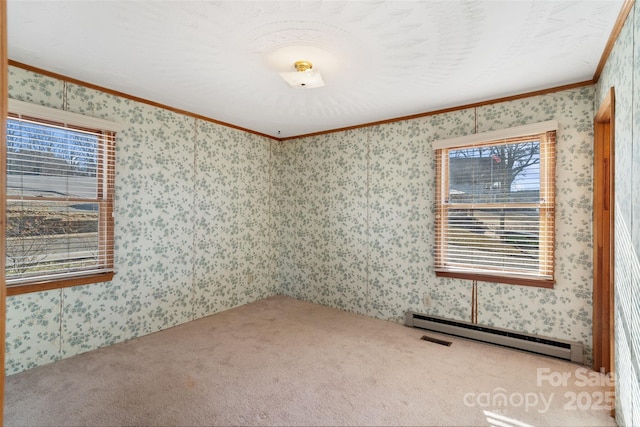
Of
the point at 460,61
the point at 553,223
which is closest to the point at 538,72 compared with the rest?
the point at 460,61

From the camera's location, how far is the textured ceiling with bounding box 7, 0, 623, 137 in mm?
1755

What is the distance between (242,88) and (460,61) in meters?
1.82

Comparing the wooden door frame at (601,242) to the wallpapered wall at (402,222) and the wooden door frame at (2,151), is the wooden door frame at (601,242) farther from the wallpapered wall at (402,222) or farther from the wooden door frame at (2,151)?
the wooden door frame at (2,151)

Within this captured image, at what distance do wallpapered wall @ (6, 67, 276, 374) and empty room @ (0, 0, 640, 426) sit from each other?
0.07ft

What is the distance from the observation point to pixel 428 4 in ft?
5.58

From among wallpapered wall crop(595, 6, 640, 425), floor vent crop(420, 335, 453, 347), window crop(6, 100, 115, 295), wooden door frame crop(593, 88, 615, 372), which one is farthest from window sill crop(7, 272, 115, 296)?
wooden door frame crop(593, 88, 615, 372)

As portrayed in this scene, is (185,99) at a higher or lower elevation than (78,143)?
higher

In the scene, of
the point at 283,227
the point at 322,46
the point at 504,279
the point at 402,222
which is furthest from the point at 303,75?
the point at 283,227

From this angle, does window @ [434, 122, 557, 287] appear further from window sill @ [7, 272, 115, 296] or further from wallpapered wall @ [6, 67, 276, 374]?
window sill @ [7, 272, 115, 296]

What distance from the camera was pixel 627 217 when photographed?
5.66 feet

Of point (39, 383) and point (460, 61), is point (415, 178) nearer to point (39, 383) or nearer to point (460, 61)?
point (460, 61)

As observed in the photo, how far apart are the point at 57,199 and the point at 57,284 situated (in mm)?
710

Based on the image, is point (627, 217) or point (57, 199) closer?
point (627, 217)

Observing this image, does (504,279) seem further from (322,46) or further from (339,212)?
(322,46)
